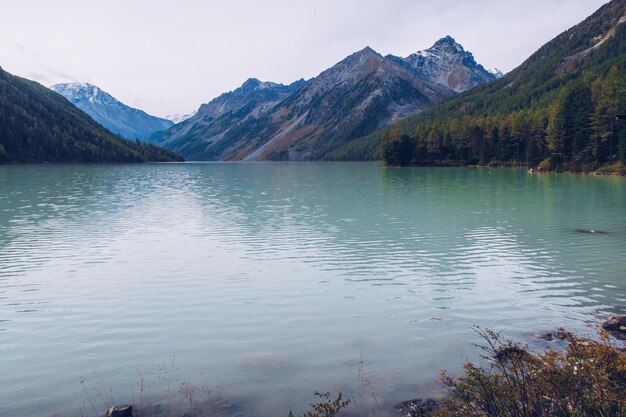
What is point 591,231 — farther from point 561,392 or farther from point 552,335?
point 561,392

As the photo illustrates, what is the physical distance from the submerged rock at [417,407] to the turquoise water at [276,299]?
59cm

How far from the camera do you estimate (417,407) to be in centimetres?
1466

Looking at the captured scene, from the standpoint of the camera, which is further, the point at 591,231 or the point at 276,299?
the point at 591,231

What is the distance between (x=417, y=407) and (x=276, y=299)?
542 inches

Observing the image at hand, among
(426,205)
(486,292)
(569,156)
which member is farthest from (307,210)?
(569,156)

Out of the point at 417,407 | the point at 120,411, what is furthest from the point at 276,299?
the point at 417,407

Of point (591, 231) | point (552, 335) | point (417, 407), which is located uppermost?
point (591, 231)

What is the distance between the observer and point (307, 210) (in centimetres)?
6881

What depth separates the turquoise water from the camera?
1723 cm

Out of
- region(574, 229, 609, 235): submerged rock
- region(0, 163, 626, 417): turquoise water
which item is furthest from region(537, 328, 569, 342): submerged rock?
region(574, 229, 609, 235): submerged rock

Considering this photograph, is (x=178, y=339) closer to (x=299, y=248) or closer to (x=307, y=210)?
(x=299, y=248)

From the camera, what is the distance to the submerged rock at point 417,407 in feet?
46.9

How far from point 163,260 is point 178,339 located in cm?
1758

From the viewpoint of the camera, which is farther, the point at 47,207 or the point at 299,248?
the point at 47,207
